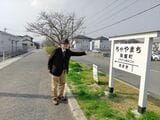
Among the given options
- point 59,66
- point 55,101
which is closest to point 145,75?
point 59,66

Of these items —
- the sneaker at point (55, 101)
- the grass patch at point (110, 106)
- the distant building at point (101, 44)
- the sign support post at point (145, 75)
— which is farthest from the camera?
the distant building at point (101, 44)

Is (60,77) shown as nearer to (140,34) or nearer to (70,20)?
(140,34)

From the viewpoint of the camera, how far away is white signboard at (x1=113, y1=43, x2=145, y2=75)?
597cm

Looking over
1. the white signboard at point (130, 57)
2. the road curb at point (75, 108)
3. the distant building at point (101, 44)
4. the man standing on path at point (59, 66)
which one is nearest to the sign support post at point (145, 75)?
the white signboard at point (130, 57)

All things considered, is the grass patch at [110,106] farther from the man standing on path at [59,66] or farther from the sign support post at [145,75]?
the man standing on path at [59,66]

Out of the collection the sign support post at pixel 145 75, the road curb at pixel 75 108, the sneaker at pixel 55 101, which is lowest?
the sneaker at pixel 55 101

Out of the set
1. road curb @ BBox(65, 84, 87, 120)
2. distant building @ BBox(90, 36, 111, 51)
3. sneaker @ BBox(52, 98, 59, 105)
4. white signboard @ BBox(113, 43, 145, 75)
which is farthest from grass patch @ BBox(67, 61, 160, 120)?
distant building @ BBox(90, 36, 111, 51)

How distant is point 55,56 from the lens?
268 inches

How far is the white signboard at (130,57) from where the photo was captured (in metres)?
5.97

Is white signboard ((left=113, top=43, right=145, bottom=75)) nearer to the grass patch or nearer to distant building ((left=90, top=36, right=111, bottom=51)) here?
the grass patch

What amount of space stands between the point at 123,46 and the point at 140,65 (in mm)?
1268

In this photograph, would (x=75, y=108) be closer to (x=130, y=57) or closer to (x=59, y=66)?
(x=59, y=66)

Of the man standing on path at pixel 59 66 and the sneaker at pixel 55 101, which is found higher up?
the man standing on path at pixel 59 66

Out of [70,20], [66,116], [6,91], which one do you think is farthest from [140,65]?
[70,20]
